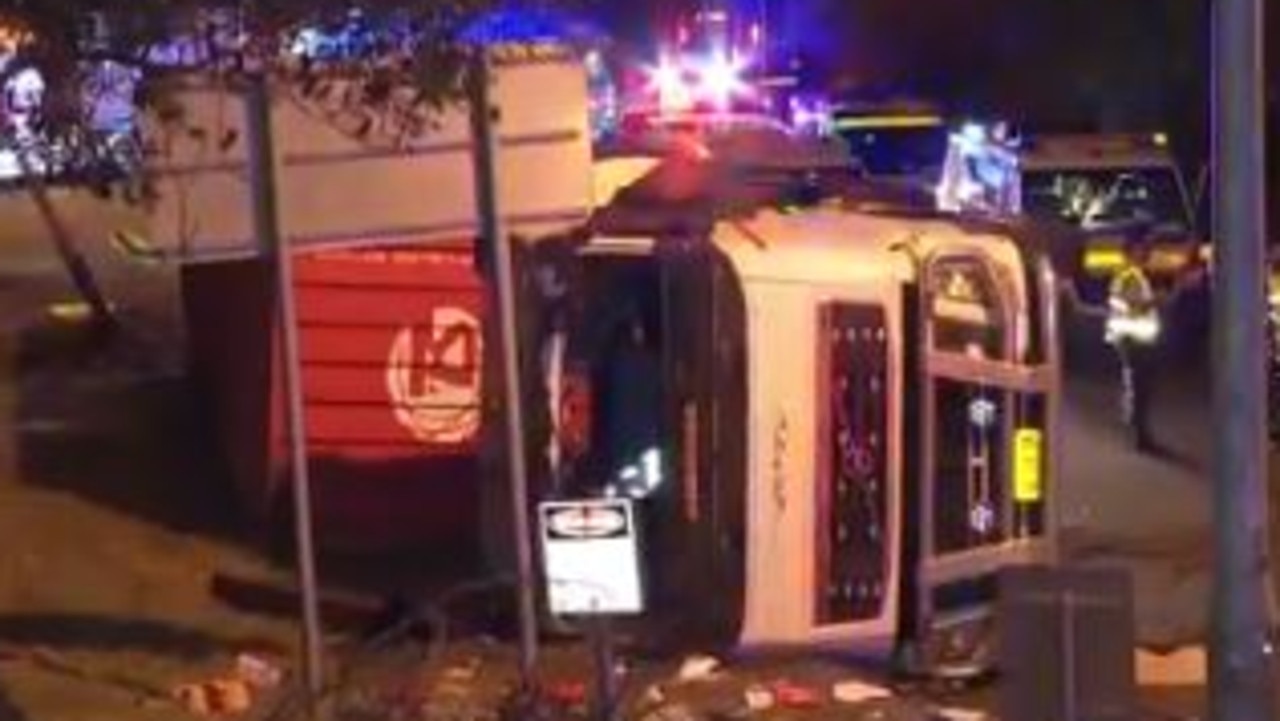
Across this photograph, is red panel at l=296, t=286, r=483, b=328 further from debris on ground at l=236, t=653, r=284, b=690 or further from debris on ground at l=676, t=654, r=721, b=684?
debris on ground at l=676, t=654, r=721, b=684

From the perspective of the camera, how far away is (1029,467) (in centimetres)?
1296

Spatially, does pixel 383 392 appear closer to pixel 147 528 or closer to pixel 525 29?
pixel 147 528

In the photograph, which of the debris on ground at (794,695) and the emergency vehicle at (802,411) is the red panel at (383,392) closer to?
the emergency vehicle at (802,411)

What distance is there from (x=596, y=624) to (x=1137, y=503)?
26.8 ft

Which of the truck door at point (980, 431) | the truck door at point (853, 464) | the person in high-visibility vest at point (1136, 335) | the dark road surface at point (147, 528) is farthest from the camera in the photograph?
the person in high-visibility vest at point (1136, 335)

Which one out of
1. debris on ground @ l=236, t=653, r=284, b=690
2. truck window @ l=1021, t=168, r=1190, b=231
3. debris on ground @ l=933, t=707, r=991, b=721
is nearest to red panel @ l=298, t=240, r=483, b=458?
debris on ground @ l=236, t=653, r=284, b=690

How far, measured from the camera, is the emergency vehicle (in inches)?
475

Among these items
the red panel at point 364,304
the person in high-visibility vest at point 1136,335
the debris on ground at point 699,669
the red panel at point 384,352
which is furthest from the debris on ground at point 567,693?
the person in high-visibility vest at point 1136,335

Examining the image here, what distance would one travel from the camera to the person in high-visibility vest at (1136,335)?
21031 mm

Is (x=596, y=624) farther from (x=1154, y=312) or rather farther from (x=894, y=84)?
(x=894, y=84)

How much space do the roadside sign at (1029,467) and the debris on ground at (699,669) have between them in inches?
63.6

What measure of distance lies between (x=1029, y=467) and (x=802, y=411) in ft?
4.56

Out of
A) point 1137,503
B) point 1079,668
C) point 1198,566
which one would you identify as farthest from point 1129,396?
point 1079,668

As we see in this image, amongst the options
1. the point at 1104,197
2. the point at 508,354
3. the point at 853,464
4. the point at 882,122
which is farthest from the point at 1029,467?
the point at 882,122
